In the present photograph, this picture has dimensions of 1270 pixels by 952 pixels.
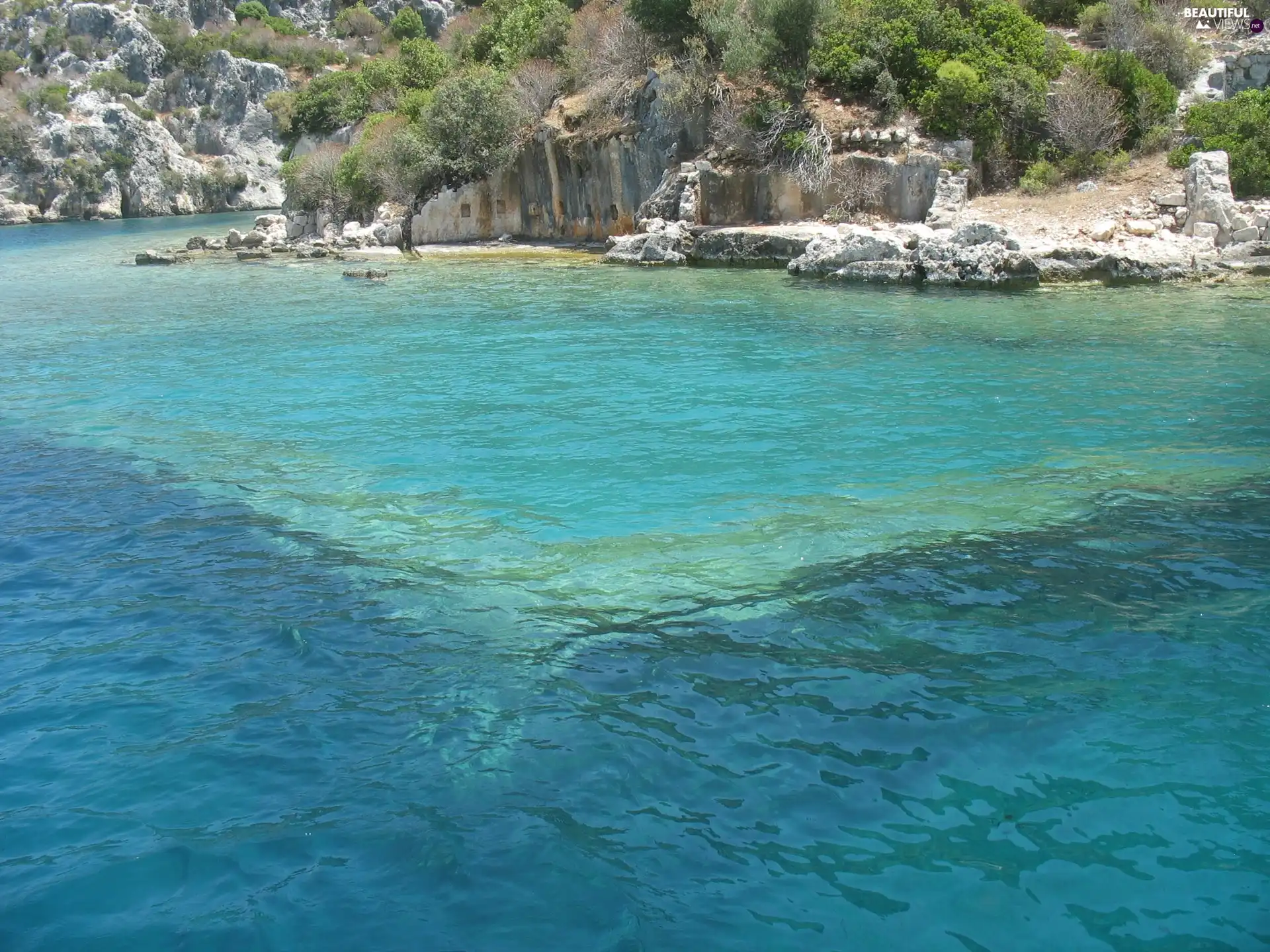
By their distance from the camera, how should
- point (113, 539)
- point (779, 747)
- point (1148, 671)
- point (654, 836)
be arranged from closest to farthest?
point (654, 836) → point (779, 747) → point (1148, 671) → point (113, 539)

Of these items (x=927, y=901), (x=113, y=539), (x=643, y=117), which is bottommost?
(x=927, y=901)

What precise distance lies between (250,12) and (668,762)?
9112 centimetres

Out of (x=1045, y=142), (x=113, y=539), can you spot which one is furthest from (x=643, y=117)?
→ (x=113, y=539)

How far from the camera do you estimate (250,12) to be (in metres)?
82.1

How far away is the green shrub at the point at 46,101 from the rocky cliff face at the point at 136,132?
35cm

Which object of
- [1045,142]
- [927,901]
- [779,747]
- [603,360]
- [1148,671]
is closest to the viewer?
[927,901]

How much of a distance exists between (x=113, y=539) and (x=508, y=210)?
85.4ft

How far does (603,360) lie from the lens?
1566cm

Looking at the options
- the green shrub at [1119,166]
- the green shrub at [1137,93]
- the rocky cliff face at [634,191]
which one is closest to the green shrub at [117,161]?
the rocky cliff face at [634,191]

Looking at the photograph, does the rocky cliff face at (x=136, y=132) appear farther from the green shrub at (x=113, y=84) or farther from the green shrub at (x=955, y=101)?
the green shrub at (x=955, y=101)

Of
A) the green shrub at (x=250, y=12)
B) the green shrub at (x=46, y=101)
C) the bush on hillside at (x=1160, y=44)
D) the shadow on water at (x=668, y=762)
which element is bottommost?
the shadow on water at (x=668, y=762)

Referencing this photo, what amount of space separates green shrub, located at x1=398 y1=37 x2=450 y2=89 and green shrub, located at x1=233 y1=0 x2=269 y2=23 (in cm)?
4444

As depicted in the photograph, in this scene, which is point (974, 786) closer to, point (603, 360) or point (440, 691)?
point (440, 691)

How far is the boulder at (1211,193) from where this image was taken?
20.4 m
